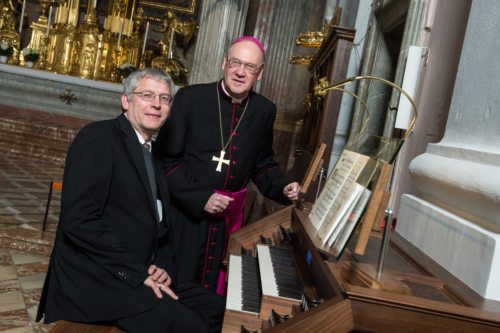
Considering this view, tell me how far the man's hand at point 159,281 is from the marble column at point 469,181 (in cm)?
110

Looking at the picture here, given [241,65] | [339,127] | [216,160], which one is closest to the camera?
[241,65]

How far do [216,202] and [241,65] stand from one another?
30.1 inches

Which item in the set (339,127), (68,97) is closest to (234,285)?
(339,127)

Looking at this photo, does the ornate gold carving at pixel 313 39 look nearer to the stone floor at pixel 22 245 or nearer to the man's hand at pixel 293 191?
the stone floor at pixel 22 245

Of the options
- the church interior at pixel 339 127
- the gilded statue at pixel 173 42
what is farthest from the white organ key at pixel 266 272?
the gilded statue at pixel 173 42

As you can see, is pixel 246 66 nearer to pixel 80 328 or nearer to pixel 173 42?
pixel 80 328

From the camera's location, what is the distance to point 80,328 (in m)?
2.48

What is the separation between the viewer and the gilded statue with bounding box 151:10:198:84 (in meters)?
11.2

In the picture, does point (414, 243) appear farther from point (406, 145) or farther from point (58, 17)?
point (58, 17)

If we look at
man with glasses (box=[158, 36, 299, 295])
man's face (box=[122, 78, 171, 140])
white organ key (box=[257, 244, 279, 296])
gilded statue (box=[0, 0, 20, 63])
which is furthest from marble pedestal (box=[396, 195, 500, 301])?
gilded statue (box=[0, 0, 20, 63])

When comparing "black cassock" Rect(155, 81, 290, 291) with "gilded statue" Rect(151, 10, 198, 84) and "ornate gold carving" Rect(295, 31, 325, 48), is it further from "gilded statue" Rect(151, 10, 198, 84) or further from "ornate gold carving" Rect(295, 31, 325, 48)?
"gilded statue" Rect(151, 10, 198, 84)

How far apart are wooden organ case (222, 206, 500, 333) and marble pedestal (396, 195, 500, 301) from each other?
43mm

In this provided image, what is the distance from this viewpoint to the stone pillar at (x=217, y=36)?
10500 millimetres

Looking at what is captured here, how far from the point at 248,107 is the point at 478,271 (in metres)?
2.16
